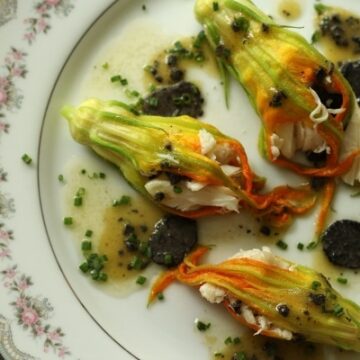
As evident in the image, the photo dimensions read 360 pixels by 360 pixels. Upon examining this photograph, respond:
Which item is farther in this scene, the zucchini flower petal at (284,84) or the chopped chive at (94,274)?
the chopped chive at (94,274)

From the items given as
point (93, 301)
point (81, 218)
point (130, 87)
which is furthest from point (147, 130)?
point (93, 301)

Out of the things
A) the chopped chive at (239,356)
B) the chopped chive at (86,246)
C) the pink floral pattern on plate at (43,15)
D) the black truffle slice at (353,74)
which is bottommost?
the chopped chive at (239,356)

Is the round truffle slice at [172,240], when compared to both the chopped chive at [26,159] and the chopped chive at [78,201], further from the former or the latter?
the chopped chive at [26,159]

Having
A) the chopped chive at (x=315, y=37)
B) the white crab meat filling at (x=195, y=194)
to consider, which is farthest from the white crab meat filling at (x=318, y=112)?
the white crab meat filling at (x=195, y=194)

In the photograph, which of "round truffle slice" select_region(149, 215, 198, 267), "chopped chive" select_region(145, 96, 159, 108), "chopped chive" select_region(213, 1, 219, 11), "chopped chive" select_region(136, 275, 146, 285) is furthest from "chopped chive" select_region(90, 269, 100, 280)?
"chopped chive" select_region(213, 1, 219, 11)

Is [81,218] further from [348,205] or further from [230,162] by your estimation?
[348,205]

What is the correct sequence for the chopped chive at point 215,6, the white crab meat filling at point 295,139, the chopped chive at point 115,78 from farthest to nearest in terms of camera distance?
the chopped chive at point 115,78
the chopped chive at point 215,6
the white crab meat filling at point 295,139

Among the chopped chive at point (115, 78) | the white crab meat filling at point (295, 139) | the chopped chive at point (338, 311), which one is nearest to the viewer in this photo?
the chopped chive at point (338, 311)

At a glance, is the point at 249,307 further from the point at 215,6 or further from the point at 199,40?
the point at 215,6
